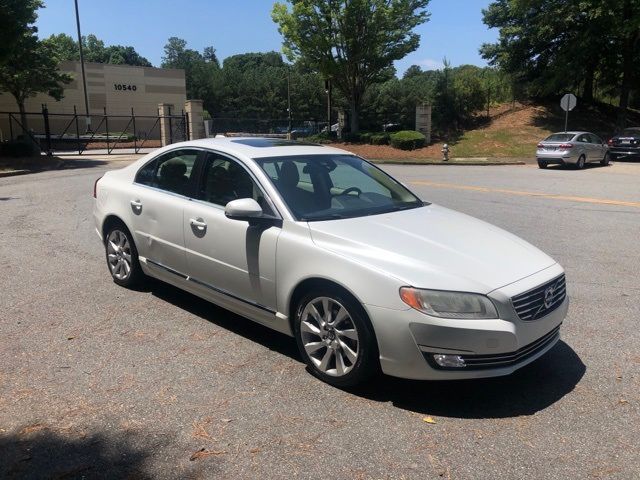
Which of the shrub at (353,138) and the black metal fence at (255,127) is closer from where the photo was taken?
the shrub at (353,138)

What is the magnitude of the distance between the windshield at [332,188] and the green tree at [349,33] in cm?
3083

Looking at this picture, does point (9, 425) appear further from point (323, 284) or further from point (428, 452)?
point (428, 452)

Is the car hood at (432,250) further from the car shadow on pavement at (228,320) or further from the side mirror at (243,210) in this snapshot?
the car shadow on pavement at (228,320)

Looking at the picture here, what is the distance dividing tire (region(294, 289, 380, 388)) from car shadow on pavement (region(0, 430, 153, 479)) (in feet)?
4.12

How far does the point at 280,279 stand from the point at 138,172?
2.55m

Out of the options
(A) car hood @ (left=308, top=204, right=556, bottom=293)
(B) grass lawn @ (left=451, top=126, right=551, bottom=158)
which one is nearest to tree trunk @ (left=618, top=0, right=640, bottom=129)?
(B) grass lawn @ (left=451, top=126, right=551, bottom=158)

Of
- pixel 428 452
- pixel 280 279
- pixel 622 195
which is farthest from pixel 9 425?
pixel 622 195

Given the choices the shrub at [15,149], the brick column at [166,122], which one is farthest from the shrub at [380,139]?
the shrub at [15,149]

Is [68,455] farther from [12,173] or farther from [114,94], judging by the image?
[114,94]

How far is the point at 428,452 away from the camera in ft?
9.83

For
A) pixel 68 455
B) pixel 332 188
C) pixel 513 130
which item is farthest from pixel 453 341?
pixel 513 130

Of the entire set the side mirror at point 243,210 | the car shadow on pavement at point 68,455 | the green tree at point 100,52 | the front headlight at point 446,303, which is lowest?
the car shadow on pavement at point 68,455

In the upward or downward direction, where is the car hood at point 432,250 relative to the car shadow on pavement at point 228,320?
upward

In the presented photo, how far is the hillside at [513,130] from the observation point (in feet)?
103
